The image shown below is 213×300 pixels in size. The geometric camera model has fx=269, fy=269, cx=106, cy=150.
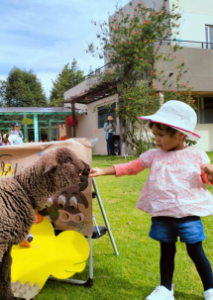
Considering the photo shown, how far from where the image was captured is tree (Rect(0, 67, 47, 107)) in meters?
38.2

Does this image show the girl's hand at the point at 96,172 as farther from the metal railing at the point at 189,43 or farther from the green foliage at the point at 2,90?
the green foliage at the point at 2,90

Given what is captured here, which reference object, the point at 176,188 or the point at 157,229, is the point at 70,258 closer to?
the point at 157,229

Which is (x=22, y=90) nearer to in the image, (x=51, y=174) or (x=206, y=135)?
(x=206, y=135)

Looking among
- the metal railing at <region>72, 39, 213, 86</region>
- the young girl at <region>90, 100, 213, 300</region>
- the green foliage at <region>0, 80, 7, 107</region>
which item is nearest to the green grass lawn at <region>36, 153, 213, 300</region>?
the young girl at <region>90, 100, 213, 300</region>

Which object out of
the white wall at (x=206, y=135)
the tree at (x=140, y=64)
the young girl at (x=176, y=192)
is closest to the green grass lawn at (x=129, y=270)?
the young girl at (x=176, y=192)

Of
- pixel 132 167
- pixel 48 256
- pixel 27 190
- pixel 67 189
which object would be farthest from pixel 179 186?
pixel 48 256

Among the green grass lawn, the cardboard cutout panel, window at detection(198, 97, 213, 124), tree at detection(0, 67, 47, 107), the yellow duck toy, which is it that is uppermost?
tree at detection(0, 67, 47, 107)

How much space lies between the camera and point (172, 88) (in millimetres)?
13438

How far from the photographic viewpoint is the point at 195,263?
2139 mm

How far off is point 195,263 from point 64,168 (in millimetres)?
1311

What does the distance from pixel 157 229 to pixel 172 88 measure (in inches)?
482

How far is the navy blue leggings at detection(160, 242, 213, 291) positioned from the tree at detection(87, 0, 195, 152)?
10.2 m

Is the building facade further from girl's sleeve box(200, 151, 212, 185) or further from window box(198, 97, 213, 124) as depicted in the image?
girl's sleeve box(200, 151, 212, 185)

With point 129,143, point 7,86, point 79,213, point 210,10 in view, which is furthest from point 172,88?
point 7,86
